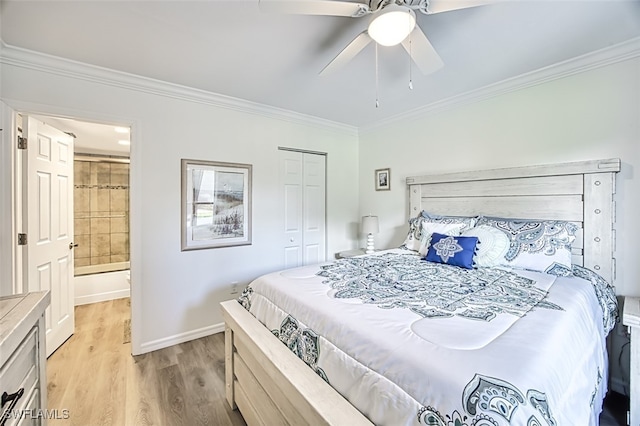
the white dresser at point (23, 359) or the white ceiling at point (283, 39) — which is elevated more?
the white ceiling at point (283, 39)

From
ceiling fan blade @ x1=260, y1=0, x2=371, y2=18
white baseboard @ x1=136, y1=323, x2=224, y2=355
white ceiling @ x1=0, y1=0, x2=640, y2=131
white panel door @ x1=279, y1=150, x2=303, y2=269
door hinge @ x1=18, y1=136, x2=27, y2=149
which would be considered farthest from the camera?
white panel door @ x1=279, y1=150, x2=303, y2=269

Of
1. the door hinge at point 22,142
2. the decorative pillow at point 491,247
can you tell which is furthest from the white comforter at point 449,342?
the door hinge at point 22,142

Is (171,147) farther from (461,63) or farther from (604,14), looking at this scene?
(604,14)

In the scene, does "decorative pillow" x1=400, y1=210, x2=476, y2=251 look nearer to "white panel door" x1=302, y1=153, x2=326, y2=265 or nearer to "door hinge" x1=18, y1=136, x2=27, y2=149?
"white panel door" x1=302, y1=153, x2=326, y2=265

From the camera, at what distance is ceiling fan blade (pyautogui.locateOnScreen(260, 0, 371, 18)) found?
1.21 metres

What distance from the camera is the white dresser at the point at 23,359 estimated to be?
80cm

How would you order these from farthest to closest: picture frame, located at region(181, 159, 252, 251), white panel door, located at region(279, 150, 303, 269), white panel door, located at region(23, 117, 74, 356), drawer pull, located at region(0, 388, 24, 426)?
1. white panel door, located at region(279, 150, 303, 269)
2. picture frame, located at region(181, 159, 252, 251)
3. white panel door, located at region(23, 117, 74, 356)
4. drawer pull, located at region(0, 388, 24, 426)

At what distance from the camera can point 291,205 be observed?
3.49 metres

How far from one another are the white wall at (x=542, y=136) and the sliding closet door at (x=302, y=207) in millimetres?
888

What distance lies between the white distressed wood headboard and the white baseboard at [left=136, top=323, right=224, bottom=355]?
269cm

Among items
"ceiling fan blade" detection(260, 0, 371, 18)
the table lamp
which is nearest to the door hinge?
"ceiling fan blade" detection(260, 0, 371, 18)

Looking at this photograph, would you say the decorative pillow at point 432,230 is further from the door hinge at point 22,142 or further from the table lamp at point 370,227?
the door hinge at point 22,142

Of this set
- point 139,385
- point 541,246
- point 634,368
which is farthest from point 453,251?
point 139,385

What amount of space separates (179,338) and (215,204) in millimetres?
1340
